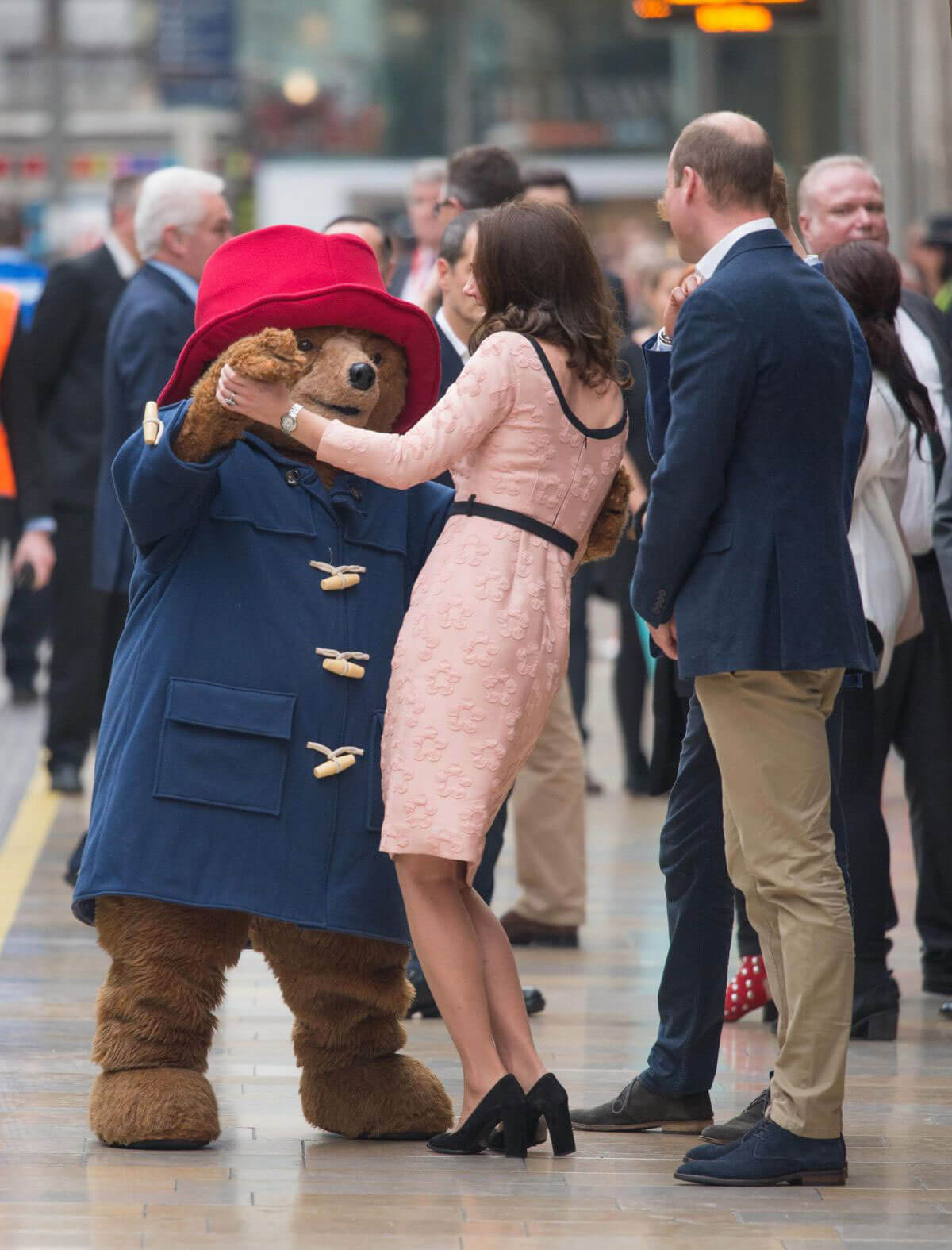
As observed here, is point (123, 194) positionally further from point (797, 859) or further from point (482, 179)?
point (797, 859)

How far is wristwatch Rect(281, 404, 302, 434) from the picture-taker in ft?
13.8

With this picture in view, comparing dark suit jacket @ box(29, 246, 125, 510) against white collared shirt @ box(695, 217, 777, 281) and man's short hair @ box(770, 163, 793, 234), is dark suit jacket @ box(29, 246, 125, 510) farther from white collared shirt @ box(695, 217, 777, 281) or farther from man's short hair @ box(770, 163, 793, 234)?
white collared shirt @ box(695, 217, 777, 281)

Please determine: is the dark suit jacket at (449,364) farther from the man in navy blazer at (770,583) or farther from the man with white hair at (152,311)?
the man in navy blazer at (770,583)

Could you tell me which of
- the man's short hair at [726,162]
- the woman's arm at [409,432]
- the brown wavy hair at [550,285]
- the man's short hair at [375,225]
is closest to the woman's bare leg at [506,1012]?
the woman's arm at [409,432]

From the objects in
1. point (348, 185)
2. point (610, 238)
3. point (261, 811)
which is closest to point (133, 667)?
point (261, 811)

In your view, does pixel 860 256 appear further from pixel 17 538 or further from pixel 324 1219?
pixel 17 538

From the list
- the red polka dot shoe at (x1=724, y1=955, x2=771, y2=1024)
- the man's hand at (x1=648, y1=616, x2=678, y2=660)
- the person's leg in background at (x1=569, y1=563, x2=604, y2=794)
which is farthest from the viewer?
the person's leg in background at (x1=569, y1=563, x2=604, y2=794)

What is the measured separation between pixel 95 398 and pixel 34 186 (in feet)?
74.2

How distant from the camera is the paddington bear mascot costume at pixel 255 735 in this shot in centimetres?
431

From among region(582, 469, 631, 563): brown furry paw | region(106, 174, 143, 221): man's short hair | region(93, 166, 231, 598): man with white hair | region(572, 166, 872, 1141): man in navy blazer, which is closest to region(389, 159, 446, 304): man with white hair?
region(93, 166, 231, 598): man with white hair

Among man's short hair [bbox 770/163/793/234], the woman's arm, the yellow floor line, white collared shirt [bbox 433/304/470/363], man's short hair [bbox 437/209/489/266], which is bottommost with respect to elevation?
the yellow floor line

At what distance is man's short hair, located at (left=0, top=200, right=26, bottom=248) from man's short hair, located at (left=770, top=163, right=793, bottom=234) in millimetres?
7690

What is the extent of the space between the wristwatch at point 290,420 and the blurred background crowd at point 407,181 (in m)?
1.23

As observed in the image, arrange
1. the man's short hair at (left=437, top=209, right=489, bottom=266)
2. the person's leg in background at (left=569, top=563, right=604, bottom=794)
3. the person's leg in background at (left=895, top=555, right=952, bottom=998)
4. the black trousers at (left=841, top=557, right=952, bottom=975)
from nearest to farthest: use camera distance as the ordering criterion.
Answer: the black trousers at (left=841, top=557, right=952, bottom=975) → the person's leg in background at (left=895, top=555, right=952, bottom=998) → the man's short hair at (left=437, top=209, right=489, bottom=266) → the person's leg in background at (left=569, top=563, right=604, bottom=794)
